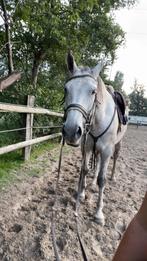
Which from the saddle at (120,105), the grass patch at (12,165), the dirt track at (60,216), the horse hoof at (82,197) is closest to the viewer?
the dirt track at (60,216)

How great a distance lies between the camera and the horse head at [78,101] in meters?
3.25

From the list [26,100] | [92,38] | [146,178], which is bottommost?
[146,178]

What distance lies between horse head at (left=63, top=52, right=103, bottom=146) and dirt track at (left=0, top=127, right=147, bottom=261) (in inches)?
36.1

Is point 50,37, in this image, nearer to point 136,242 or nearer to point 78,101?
point 78,101

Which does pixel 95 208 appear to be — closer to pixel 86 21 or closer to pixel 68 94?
pixel 68 94

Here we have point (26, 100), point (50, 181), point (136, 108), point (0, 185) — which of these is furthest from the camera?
point (136, 108)

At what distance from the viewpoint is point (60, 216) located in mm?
3801

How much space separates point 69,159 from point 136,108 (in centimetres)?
4488

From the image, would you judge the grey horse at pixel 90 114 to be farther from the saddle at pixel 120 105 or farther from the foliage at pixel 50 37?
the foliage at pixel 50 37

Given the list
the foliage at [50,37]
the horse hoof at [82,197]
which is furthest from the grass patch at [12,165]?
the horse hoof at [82,197]

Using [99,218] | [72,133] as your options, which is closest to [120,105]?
[99,218]

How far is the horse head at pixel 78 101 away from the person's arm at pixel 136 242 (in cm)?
238

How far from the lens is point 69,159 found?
754 centimetres

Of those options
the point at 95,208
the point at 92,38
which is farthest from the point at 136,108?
the point at 95,208
